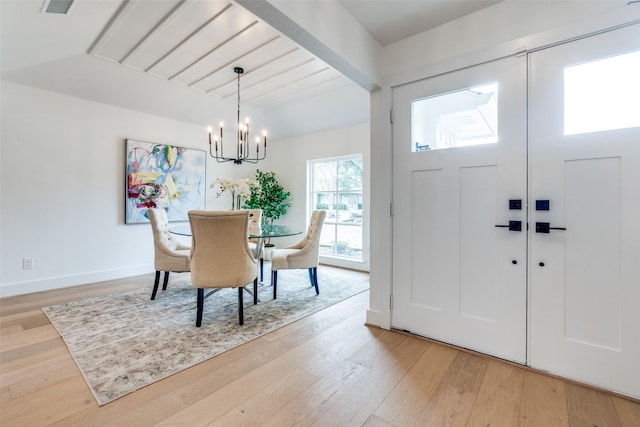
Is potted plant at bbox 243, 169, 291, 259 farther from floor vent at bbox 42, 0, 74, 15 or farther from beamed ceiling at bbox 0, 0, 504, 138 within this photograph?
floor vent at bbox 42, 0, 74, 15

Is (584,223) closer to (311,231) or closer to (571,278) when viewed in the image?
(571,278)

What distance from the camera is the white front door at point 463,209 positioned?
1940mm

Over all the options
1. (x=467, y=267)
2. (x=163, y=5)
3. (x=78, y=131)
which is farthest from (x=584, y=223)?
(x=78, y=131)

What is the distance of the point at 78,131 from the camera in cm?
374

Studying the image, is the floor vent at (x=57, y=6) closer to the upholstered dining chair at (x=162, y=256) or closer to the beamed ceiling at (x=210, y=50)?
the beamed ceiling at (x=210, y=50)

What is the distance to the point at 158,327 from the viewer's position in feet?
8.11

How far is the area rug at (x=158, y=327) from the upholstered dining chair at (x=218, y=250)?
9.7 inches

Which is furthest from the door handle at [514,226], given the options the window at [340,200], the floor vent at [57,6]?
the floor vent at [57,6]

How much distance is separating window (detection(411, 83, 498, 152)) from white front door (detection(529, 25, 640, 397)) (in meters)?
0.26

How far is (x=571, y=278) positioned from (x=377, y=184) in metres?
1.48

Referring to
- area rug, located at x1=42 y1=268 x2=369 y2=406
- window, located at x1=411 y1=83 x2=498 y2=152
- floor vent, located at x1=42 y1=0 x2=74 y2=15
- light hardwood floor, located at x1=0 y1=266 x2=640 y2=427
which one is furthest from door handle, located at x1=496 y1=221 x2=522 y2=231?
floor vent, located at x1=42 y1=0 x2=74 y2=15

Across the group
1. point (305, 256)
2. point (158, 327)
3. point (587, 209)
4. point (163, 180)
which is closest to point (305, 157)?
point (163, 180)

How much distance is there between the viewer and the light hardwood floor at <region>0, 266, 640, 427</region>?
143cm

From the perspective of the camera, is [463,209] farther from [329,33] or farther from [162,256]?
[162,256]
